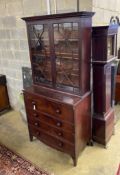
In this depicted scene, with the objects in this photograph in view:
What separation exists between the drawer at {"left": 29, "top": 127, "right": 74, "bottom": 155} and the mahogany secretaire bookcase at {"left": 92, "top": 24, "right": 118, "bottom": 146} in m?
A: 0.47

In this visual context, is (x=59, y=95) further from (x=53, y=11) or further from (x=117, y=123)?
(x=117, y=123)

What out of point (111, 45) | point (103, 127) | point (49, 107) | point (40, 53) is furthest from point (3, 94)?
point (111, 45)

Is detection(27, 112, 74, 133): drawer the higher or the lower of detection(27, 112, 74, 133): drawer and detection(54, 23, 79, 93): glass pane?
the lower

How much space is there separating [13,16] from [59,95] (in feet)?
5.04

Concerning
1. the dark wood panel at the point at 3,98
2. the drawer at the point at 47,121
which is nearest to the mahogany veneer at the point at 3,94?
the dark wood panel at the point at 3,98

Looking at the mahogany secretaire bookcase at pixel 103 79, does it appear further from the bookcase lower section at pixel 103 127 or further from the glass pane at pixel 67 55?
the glass pane at pixel 67 55

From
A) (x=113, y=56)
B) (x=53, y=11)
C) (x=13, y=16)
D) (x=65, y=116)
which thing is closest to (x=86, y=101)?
(x=65, y=116)

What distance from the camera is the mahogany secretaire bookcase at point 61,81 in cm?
181

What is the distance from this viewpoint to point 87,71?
6.47 feet

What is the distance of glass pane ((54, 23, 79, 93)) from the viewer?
182 centimetres

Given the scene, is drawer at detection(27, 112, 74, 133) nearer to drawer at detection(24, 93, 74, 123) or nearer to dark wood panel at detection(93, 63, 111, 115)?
drawer at detection(24, 93, 74, 123)

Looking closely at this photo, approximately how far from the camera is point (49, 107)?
2.02m

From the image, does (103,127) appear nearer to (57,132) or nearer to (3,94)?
(57,132)

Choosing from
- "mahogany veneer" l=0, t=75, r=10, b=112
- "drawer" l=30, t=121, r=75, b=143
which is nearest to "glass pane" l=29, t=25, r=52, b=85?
"drawer" l=30, t=121, r=75, b=143
